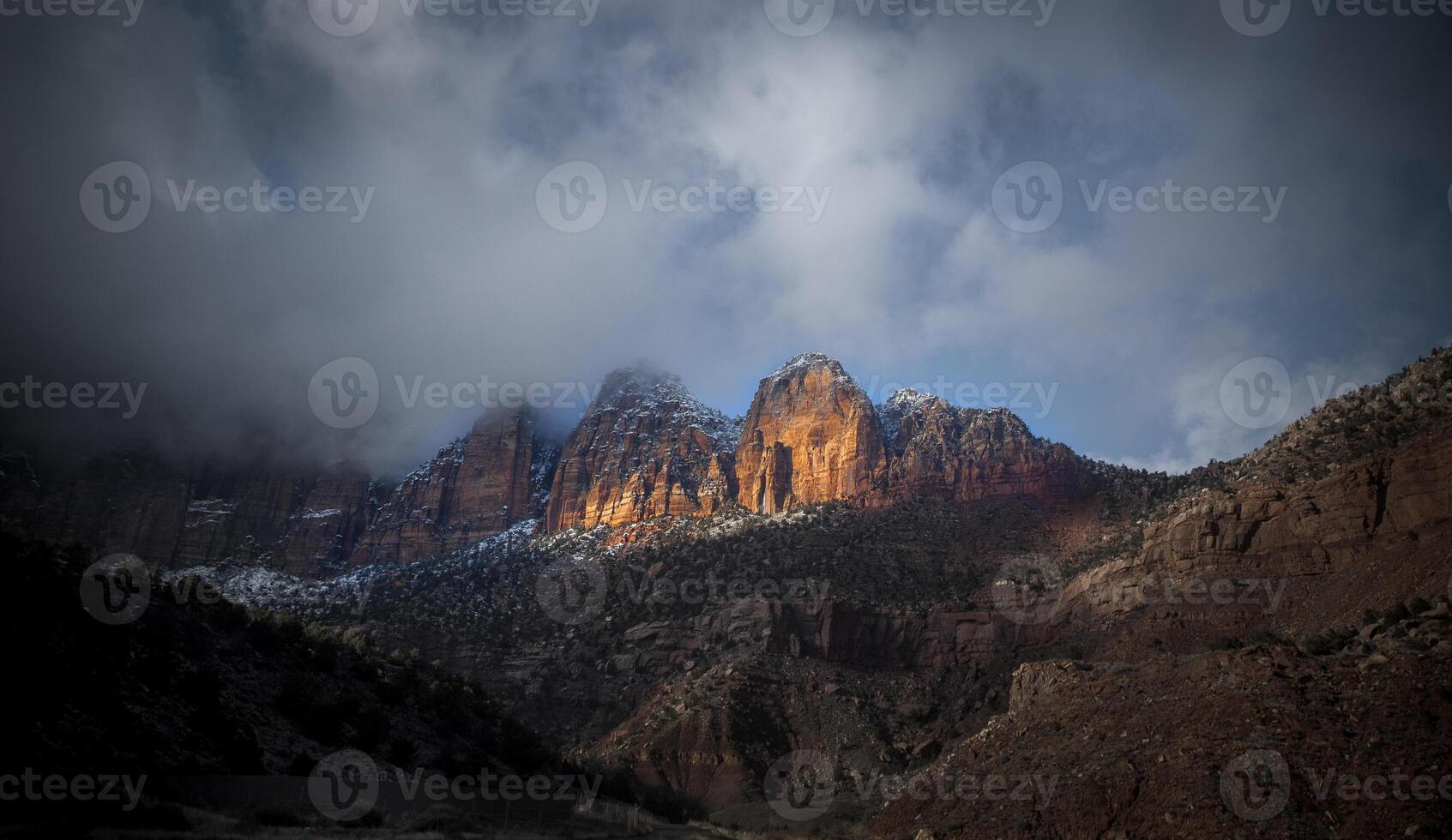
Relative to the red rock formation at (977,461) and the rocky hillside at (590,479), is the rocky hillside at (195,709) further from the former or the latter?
the rocky hillside at (590,479)

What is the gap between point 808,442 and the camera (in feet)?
359

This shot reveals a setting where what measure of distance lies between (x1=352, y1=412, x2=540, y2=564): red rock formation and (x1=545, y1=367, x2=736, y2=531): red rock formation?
34.7 ft

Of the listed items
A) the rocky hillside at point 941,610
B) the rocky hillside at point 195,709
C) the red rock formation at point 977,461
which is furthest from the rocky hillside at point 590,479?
the rocky hillside at point 195,709

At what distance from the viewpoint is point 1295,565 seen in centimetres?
4025

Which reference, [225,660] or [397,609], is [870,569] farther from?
[225,660]

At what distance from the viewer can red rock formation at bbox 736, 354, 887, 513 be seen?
101 m

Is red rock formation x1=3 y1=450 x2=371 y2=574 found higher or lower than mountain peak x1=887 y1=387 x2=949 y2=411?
lower

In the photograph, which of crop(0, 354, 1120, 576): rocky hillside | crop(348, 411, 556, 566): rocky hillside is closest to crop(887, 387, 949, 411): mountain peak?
crop(0, 354, 1120, 576): rocky hillside

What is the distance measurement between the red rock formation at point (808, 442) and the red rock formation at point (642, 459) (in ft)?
20.4

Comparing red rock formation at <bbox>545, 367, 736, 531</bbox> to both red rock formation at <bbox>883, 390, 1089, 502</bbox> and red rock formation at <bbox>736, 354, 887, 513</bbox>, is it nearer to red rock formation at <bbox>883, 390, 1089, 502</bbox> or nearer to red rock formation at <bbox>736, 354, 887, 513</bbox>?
red rock formation at <bbox>736, 354, 887, 513</bbox>

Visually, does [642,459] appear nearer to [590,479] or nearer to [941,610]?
[590,479]

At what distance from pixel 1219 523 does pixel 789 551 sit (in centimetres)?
4042

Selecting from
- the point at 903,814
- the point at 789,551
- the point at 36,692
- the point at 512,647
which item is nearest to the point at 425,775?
the point at 36,692

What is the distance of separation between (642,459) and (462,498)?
35687mm
